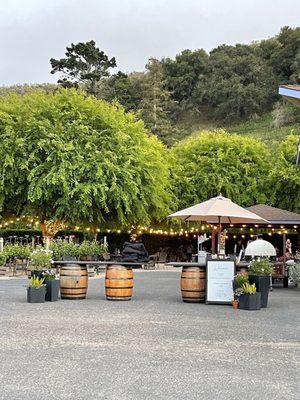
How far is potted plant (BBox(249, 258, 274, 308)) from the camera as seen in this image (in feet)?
43.4

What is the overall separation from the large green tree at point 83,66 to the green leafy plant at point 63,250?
29.8 metres

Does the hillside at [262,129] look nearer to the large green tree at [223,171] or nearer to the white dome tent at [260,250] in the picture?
the large green tree at [223,171]

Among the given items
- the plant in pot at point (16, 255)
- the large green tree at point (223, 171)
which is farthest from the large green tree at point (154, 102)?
the plant in pot at point (16, 255)

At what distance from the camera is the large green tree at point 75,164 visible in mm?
25703

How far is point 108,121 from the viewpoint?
28.1 metres

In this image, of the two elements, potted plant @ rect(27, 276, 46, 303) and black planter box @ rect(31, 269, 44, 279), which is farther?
black planter box @ rect(31, 269, 44, 279)

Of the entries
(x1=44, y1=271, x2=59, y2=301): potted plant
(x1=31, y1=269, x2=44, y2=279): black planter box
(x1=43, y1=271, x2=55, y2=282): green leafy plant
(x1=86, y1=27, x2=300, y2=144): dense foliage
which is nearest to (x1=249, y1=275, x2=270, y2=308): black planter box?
(x1=44, y1=271, x2=59, y2=301): potted plant

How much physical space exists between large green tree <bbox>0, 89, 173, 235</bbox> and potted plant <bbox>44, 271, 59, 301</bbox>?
1113 cm

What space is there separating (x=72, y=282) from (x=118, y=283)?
106 centimetres

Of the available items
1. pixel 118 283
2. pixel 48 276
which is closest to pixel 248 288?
pixel 118 283

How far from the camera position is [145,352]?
755 centimetres

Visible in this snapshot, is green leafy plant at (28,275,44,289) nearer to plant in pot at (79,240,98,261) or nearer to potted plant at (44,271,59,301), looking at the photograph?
potted plant at (44,271,59,301)

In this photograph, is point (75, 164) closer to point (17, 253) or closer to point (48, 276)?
point (17, 253)

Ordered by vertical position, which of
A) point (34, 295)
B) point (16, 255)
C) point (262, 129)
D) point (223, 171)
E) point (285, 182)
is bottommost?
point (34, 295)
